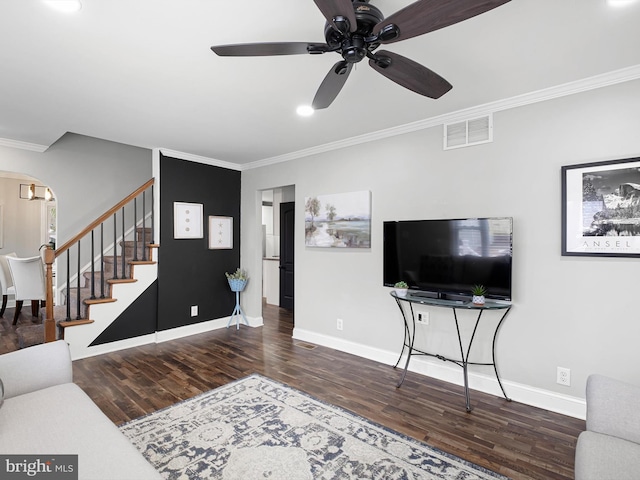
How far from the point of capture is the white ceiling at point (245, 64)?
69.7 inches

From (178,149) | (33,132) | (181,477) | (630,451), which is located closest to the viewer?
(630,451)

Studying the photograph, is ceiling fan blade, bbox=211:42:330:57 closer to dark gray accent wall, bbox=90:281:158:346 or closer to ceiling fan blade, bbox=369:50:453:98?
ceiling fan blade, bbox=369:50:453:98

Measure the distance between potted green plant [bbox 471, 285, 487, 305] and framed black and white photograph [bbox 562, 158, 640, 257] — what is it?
64 cm

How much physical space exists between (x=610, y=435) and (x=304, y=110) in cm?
294

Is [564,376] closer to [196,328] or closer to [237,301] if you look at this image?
[237,301]

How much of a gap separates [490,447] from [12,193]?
845 centimetres

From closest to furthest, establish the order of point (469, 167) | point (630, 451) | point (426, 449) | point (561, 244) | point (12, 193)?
point (630, 451) < point (426, 449) < point (561, 244) < point (469, 167) < point (12, 193)

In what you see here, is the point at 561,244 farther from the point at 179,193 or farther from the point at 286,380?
the point at 179,193

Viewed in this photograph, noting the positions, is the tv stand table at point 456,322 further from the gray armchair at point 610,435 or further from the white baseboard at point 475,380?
the gray armchair at point 610,435

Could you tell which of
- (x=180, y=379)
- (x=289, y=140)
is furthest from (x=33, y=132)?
(x=180, y=379)

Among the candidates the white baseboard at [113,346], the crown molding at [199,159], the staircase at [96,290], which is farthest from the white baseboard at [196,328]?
the crown molding at [199,159]

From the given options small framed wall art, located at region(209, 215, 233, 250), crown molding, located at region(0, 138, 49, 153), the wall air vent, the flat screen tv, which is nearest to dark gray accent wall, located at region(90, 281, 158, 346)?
small framed wall art, located at region(209, 215, 233, 250)

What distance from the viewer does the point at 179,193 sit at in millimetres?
4562

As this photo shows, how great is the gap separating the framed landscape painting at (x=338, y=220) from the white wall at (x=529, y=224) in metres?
0.12
